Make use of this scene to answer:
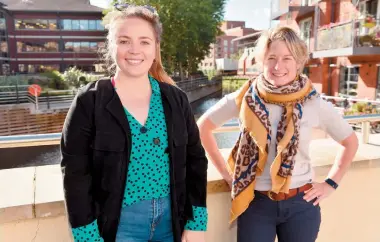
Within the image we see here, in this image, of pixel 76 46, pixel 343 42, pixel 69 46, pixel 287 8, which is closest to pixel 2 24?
pixel 69 46

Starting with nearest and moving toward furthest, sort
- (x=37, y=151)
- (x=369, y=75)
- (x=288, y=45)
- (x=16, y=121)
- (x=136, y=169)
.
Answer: (x=136, y=169), (x=288, y=45), (x=369, y=75), (x=37, y=151), (x=16, y=121)

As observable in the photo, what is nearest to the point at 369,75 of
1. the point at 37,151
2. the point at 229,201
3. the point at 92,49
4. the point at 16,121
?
the point at 229,201

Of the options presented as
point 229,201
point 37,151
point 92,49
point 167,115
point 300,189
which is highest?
point 92,49

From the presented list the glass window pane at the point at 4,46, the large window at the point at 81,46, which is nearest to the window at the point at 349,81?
the large window at the point at 81,46

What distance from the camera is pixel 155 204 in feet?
3.93

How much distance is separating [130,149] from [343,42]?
13116 millimetres

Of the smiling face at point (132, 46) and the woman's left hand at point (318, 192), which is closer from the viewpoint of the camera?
the smiling face at point (132, 46)

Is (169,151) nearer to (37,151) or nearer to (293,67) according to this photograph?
(293,67)

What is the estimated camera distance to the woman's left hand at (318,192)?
1.50 m

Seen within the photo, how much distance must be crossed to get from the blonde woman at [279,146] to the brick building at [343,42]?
9.28 metres

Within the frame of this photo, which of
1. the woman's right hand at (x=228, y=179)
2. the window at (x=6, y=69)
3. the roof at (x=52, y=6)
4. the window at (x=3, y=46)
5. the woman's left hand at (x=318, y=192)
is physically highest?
the roof at (x=52, y=6)

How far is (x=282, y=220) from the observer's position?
1470 mm

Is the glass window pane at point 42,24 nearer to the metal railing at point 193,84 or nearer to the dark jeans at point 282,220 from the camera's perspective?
the metal railing at point 193,84

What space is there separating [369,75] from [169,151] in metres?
13.7
